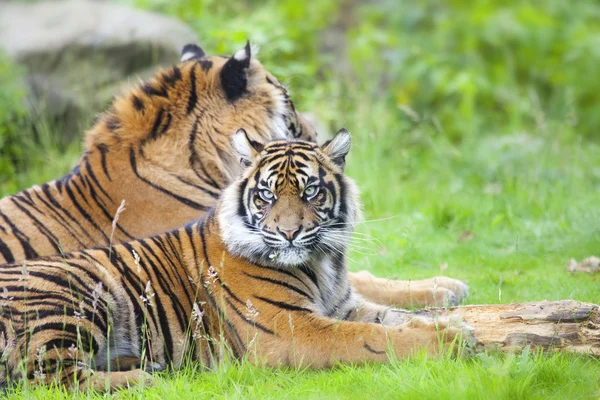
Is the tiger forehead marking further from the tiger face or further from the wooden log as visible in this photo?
the wooden log

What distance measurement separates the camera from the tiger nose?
4.62 metres

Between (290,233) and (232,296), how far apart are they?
1.65 feet

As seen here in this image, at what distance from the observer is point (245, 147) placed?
500 cm

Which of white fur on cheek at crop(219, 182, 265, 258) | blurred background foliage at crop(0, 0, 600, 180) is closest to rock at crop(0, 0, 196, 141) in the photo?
blurred background foliage at crop(0, 0, 600, 180)

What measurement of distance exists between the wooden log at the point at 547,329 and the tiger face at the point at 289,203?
901 millimetres

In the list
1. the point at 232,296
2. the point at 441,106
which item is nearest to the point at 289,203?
the point at 232,296

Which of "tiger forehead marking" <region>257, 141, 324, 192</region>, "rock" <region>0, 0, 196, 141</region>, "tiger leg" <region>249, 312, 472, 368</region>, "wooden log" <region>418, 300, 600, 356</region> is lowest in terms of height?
"tiger leg" <region>249, 312, 472, 368</region>

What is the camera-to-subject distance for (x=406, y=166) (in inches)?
369

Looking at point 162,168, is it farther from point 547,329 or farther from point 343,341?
point 547,329

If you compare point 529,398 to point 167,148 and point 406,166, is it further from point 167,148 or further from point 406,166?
point 406,166

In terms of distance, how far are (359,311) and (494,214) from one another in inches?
126

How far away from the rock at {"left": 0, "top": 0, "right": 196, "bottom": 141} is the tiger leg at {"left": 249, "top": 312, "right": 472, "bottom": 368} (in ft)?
20.2

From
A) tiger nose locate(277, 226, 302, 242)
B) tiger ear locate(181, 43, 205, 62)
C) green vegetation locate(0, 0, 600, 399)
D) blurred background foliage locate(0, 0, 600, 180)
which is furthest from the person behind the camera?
blurred background foliage locate(0, 0, 600, 180)

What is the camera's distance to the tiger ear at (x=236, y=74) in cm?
596
